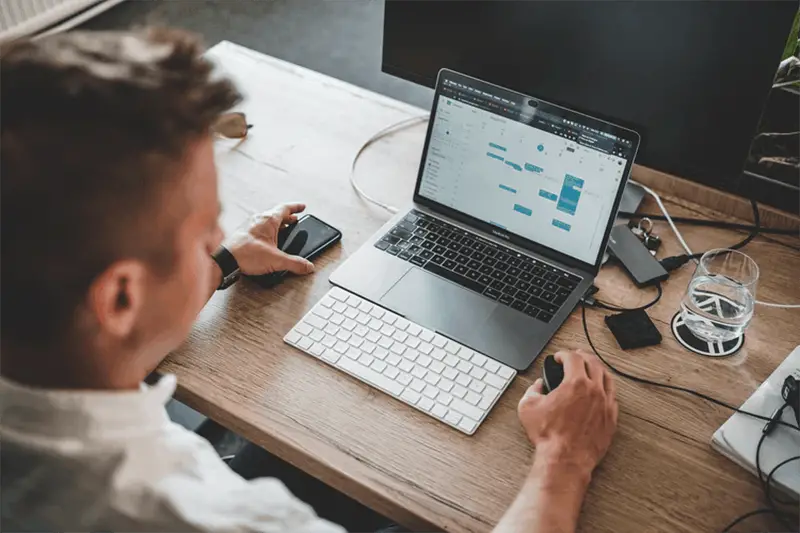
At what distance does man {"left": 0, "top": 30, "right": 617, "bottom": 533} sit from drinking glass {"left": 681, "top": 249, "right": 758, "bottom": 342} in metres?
0.61

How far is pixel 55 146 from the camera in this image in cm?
62

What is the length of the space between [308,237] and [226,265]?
14cm

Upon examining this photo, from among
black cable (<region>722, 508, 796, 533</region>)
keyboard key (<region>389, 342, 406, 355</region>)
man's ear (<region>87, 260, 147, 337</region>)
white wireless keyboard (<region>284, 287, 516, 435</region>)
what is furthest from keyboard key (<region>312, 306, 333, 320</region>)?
black cable (<region>722, 508, 796, 533</region>)

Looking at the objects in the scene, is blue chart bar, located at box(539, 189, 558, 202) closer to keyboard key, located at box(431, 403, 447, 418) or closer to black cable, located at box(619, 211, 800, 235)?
black cable, located at box(619, 211, 800, 235)

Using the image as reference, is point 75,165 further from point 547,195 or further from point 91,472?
point 547,195

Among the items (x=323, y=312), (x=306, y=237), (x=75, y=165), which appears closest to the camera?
(x=75, y=165)

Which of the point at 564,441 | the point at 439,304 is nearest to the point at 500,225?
the point at 439,304

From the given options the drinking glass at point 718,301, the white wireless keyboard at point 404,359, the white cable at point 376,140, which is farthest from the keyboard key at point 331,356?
the drinking glass at point 718,301

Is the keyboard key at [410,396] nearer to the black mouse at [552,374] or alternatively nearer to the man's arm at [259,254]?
the black mouse at [552,374]

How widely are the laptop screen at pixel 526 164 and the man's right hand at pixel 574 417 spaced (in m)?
0.20

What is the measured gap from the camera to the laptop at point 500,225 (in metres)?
1.10

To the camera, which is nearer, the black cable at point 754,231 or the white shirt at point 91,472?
the white shirt at point 91,472

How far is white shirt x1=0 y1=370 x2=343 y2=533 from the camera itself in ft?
2.26

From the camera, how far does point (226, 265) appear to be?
3.80 feet
